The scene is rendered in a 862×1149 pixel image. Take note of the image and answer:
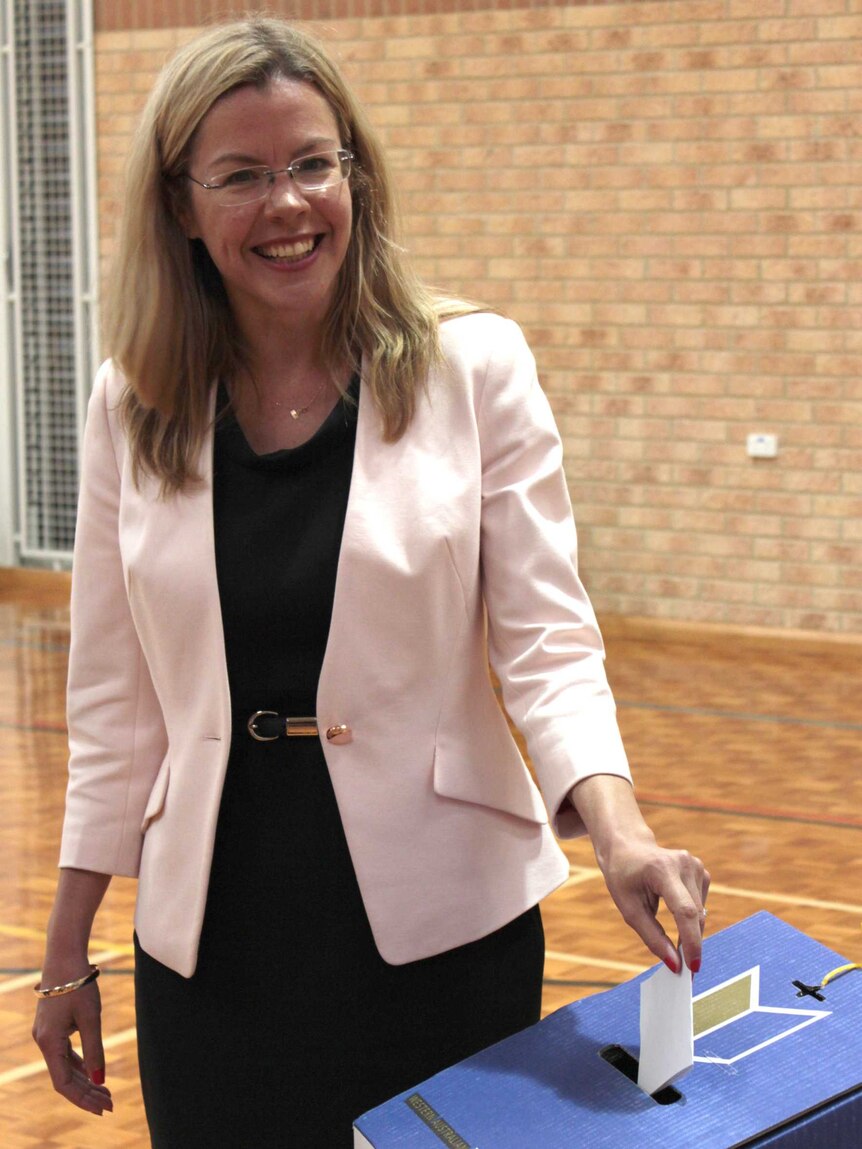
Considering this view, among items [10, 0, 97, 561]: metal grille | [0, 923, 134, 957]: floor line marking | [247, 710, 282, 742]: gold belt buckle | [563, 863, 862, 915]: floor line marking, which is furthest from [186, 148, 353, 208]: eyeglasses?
[10, 0, 97, 561]: metal grille

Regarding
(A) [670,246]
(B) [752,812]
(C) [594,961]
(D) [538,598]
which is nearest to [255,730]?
(D) [538,598]

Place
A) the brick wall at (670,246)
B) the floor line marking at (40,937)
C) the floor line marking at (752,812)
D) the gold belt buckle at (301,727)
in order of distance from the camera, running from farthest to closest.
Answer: the brick wall at (670,246), the floor line marking at (752,812), the floor line marking at (40,937), the gold belt buckle at (301,727)

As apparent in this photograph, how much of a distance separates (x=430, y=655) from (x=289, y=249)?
1.27 ft

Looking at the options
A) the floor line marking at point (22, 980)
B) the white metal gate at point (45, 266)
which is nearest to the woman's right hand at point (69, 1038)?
the floor line marking at point (22, 980)

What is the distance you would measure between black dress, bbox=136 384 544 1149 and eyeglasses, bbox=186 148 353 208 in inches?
7.9

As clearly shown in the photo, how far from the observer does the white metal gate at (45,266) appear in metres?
10.7

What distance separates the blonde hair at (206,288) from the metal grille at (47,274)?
931cm

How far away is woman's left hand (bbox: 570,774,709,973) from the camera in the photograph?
1191mm

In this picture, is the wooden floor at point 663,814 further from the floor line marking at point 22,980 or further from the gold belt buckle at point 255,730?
the gold belt buckle at point 255,730

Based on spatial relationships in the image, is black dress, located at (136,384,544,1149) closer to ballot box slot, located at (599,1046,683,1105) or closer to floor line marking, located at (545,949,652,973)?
ballot box slot, located at (599,1046,683,1105)

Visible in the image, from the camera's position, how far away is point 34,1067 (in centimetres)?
377

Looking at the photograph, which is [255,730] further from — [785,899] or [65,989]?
[785,899]

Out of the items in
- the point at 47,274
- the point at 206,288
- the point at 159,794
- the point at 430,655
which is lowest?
the point at 159,794

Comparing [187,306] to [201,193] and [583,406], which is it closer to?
[201,193]
